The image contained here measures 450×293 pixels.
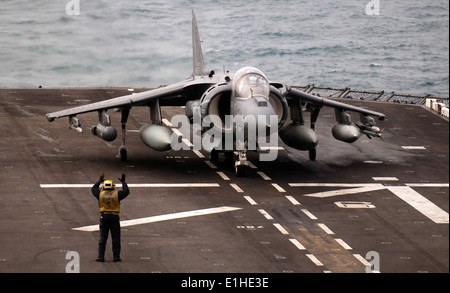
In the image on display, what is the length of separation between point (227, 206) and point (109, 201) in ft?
25.3

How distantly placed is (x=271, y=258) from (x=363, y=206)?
23.6 feet

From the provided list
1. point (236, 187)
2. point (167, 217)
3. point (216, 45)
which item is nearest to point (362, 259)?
point (167, 217)

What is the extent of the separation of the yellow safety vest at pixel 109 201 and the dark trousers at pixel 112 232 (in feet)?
0.64

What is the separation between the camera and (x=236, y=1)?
5659 inches

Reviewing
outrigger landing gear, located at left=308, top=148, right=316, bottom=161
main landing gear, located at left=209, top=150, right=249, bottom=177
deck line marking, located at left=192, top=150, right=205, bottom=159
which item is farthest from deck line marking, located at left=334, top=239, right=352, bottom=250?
deck line marking, located at left=192, top=150, right=205, bottom=159

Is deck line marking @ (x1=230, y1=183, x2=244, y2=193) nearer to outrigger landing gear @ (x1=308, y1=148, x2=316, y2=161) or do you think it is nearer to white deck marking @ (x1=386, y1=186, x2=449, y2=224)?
white deck marking @ (x1=386, y1=186, x2=449, y2=224)

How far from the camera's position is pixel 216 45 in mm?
121188

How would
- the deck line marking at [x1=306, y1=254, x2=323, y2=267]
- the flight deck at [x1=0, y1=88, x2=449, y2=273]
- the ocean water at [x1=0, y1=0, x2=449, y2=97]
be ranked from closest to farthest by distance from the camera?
the deck line marking at [x1=306, y1=254, x2=323, y2=267] → the flight deck at [x1=0, y1=88, x2=449, y2=273] → the ocean water at [x1=0, y1=0, x2=449, y2=97]

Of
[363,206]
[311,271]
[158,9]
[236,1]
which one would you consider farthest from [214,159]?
[236,1]

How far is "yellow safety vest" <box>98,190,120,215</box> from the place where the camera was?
25.5m

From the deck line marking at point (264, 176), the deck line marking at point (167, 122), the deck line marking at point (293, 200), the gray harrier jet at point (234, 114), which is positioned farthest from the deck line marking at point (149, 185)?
the deck line marking at point (167, 122)

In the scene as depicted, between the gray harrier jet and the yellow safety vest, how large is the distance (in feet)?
32.5

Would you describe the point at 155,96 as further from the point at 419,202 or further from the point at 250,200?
the point at 419,202

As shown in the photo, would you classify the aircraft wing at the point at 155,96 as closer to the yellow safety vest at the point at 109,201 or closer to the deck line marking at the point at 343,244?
the deck line marking at the point at 343,244
